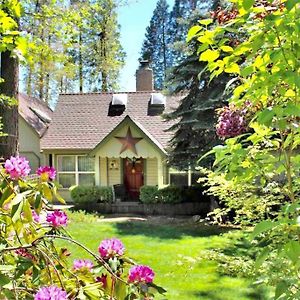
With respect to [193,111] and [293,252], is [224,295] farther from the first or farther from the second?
[193,111]

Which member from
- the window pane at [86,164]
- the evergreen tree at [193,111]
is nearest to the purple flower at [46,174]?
the evergreen tree at [193,111]

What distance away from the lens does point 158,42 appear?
34.7m

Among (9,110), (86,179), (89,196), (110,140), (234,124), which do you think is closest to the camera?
(234,124)

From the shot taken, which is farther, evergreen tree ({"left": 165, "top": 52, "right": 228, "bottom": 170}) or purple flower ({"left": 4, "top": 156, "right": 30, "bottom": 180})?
evergreen tree ({"left": 165, "top": 52, "right": 228, "bottom": 170})

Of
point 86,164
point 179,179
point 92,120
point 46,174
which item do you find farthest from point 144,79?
point 46,174

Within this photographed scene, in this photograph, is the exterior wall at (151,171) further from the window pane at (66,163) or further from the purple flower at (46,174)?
the purple flower at (46,174)

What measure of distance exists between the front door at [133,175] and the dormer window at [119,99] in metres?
3.27

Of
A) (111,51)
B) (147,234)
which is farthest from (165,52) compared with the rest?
(147,234)

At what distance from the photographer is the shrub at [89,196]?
1471cm

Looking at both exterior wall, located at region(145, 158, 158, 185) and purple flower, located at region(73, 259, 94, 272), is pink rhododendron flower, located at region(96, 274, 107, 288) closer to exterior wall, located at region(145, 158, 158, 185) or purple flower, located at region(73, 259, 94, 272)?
purple flower, located at region(73, 259, 94, 272)

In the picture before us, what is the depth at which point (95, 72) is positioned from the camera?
26703 mm

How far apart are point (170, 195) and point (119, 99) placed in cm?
621

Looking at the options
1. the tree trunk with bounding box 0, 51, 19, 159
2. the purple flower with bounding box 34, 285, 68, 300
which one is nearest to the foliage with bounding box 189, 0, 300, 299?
the purple flower with bounding box 34, 285, 68, 300

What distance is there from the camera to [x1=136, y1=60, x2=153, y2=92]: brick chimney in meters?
20.2
